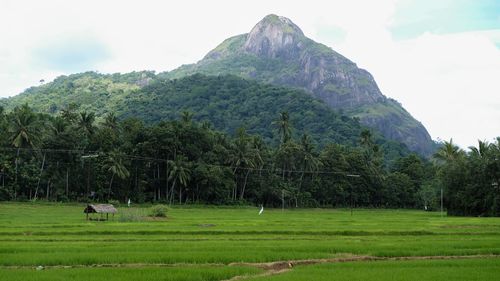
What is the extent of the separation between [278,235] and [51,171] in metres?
61.8

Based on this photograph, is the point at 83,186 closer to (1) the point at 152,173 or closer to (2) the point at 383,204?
(1) the point at 152,173

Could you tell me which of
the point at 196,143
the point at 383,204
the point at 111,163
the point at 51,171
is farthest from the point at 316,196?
the point at 51,171

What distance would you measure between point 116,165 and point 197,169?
49.5 feet

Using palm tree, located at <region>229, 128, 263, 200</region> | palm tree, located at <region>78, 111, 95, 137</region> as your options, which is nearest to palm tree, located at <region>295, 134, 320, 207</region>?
palm tree, located at <region>229, 128, 263, 200</region>

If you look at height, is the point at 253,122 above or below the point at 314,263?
above

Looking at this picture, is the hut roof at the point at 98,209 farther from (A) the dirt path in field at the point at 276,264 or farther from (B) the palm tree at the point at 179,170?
(A) the dirt path in field at the point at 276,264

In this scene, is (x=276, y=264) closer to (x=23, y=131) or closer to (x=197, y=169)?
(x=23, y=131)

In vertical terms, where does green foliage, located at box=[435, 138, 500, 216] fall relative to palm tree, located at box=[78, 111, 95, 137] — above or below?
below

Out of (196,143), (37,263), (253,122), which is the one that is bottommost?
(37,263)

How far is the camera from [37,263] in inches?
912

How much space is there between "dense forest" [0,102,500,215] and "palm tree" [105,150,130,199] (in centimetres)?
22

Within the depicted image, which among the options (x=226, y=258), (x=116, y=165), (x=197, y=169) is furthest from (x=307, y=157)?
(x=226, y=258)

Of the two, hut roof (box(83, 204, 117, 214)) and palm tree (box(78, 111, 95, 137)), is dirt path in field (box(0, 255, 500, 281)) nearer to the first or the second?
hut roof (box(83, 204, 117, 214))

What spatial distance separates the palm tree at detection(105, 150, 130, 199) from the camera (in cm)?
8619
